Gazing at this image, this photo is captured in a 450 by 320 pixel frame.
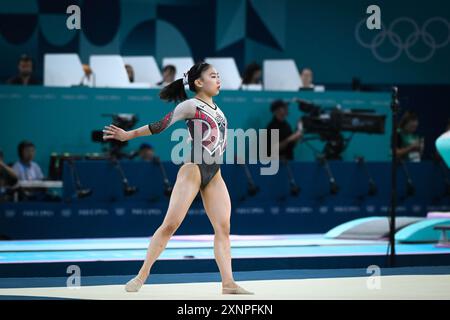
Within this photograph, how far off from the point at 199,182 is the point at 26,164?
571 centimetres

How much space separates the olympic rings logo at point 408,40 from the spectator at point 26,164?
7.46 meters

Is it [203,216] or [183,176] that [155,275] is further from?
[203,216]

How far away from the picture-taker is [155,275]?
25.8ft

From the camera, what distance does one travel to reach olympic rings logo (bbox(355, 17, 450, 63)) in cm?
1734

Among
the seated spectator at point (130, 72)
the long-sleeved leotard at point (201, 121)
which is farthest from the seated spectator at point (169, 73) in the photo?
the long-sleeved leotard at point (201, 121)

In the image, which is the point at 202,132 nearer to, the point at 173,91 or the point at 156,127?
the point at 156,127

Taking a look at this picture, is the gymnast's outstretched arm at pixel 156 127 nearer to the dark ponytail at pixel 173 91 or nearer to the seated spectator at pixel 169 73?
the dark ponytail at pixel 173 91

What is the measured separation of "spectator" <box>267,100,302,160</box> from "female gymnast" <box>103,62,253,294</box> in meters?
5.94

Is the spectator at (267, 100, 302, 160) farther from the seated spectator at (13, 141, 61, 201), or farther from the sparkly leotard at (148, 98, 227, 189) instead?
the sparkly leotard at (148, 98, 227, 189)

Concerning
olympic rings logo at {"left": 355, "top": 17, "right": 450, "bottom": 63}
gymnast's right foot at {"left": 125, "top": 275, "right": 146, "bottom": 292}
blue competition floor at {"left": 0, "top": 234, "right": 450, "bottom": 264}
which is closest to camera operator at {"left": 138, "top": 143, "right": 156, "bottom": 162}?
blue competition floor at {"left": 0, "top": 234, "right": 450, "bottom": 264}

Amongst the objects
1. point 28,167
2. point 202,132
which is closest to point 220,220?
point 202,132

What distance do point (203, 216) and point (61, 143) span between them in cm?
236

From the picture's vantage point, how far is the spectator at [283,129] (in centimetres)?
1284
